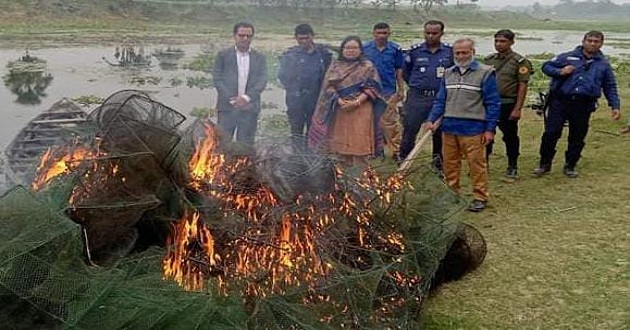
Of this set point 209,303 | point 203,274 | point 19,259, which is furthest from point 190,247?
point 19,259

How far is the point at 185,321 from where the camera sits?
296cm

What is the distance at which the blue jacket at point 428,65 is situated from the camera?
7.17 meters

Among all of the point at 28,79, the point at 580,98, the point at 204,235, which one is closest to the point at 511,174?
the point at 580,98

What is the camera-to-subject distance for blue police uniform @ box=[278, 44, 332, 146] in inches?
282

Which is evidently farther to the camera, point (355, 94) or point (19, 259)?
point (355, 94)

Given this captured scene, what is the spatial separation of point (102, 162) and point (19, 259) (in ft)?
3.46

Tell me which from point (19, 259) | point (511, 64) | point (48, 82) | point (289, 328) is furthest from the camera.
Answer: point (48, 82)

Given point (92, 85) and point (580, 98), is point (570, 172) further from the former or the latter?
point (92, 85)

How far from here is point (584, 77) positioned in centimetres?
720

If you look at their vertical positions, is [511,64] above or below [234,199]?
above

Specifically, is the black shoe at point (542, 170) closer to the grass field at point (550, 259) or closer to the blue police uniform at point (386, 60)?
the grass field at point (550, 259)

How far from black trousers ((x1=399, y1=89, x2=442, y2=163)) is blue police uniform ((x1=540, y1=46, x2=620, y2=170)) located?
4.56ft

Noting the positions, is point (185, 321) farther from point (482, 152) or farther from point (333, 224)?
point (482, 152)

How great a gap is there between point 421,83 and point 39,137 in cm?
408
